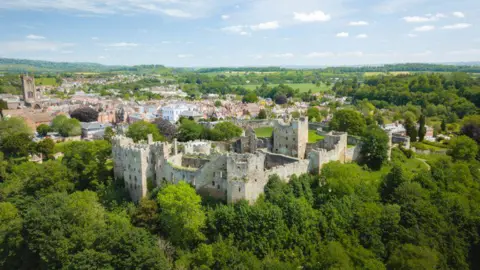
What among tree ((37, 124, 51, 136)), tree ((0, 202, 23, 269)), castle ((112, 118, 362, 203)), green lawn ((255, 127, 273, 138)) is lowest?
tree ((0, 202, 23, 269))

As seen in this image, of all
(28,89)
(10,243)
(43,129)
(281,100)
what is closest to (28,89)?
(28,89)

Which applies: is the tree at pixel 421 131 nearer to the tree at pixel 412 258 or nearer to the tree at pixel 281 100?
the tree at pixel 412 258

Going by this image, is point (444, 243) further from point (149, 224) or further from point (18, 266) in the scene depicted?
point (18, 266)

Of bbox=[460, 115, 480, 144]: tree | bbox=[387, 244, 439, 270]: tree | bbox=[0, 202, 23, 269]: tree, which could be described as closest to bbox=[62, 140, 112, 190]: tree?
bbox=[0, 202, 23, 269]: tree

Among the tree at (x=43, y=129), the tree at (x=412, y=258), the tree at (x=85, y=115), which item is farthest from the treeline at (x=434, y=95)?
the tree at (x=43, y=129)

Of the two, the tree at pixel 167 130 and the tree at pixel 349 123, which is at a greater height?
the tree at pixel 349 123

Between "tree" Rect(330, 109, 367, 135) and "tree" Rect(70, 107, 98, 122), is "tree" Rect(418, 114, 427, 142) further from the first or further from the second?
"tree" Rect(70, 107, 98, 122)

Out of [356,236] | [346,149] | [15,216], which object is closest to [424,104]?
[346,149]
